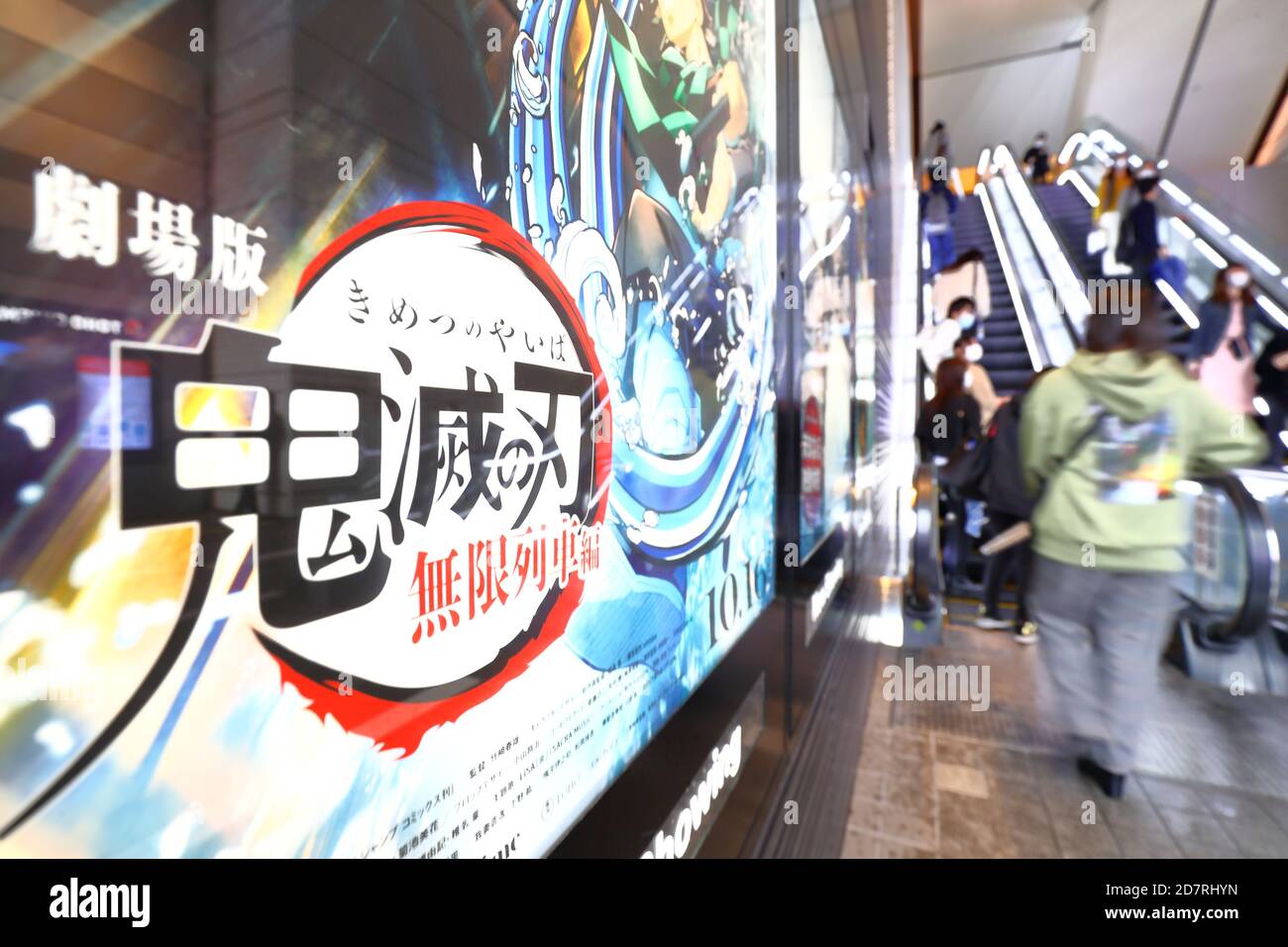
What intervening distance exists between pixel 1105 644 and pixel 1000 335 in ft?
18.6

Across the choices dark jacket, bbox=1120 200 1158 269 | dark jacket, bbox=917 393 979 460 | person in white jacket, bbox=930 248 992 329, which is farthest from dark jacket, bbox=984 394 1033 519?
dark jacket, bbox=1120 200 1158 269

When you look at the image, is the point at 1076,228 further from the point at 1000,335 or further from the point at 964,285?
the point at 1000,335

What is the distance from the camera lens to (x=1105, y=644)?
2059mm

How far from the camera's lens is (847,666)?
8.34 feet

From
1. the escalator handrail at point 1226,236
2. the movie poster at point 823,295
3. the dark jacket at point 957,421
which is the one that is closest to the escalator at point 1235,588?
the dark jacket at point 957,421

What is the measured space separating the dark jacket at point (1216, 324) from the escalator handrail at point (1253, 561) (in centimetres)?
332

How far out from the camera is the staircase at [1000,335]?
20.2 feet

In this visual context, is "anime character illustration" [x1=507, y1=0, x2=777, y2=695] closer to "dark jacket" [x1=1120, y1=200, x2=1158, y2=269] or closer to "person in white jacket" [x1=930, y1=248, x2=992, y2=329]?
"person in white jacket" [x1=930, y1=248, x2=992, y2=329]

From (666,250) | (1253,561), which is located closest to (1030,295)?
(1253,561)

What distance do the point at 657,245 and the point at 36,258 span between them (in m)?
0.78

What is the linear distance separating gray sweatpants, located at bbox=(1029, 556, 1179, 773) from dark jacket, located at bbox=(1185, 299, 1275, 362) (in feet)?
14.6

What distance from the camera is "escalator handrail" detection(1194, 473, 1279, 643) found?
256 centimetres
